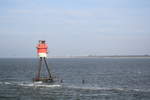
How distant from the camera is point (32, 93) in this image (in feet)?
140

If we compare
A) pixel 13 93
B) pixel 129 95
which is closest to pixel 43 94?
pixel 13 93

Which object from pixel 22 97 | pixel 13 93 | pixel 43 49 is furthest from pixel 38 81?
pixel 22 97

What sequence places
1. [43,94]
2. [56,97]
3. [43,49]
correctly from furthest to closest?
1. [43,49]
2. [43,94]
3. [56,97]

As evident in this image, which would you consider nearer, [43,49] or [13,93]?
[13,93]

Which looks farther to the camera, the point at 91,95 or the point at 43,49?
the point at 43,49

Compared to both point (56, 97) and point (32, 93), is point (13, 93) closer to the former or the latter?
point (32, 93)

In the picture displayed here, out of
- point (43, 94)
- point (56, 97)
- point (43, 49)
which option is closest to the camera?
point (56, 97)

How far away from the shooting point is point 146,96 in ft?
134

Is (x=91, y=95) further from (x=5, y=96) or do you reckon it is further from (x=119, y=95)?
(x=5, y=96)

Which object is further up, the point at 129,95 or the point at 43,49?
the point at 43,49

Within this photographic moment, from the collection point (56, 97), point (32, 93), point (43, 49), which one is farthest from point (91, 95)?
point (43, 49)

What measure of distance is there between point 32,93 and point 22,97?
3742 mm

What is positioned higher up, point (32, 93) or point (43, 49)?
point (43, 49)

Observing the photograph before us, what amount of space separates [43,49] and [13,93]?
15.4 meters
